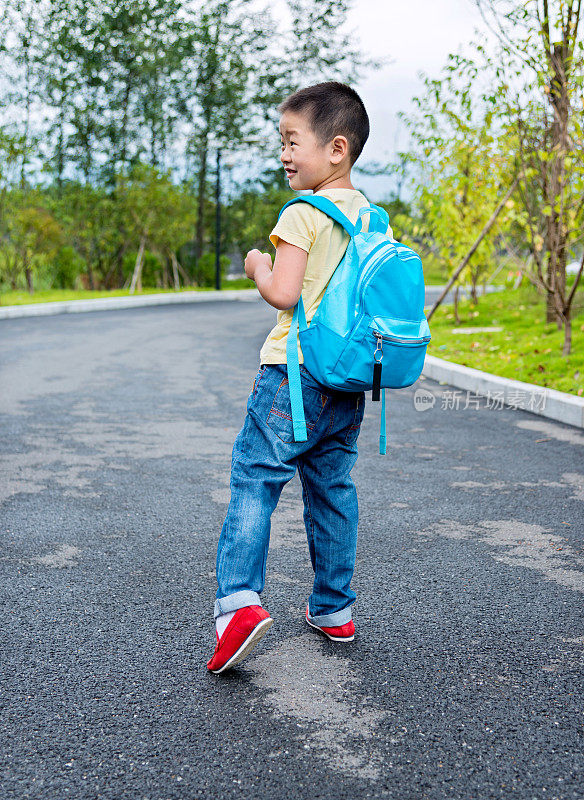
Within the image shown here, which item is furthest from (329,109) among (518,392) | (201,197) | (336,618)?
(201,197)

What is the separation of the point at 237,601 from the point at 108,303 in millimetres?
19541

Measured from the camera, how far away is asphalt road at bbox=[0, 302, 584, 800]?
217cm

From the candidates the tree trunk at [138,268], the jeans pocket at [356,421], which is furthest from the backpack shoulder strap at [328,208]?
the tree trunk at [138,268]

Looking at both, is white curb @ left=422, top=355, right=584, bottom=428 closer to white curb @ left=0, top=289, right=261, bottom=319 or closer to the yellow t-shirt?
the yellow t-shirt

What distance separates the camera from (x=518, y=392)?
25.4 feet

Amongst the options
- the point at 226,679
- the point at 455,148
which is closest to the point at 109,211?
the point at 455,148

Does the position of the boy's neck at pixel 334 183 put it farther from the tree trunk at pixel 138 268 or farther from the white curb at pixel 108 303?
the tree trunk at pixel 138 268

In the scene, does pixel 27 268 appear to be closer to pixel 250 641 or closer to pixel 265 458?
pixel 265 458

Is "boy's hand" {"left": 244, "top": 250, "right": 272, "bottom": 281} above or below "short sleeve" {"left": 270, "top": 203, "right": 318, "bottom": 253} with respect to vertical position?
below

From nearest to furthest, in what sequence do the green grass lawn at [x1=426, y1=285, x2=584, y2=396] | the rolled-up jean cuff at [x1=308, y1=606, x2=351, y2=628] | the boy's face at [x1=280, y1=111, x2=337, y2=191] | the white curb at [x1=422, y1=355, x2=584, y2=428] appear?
the boy's face at [x1=280, y1=111, x2=337, y2=191] → the rolled-up jean cuff at [x1=308, y1=606, x2=351, y2=628] → the white curb at [x1=422, y1=355, x2=584, y2=428] → the green grass lawn at [x1=426, y1=285, x2=584, y2=396]

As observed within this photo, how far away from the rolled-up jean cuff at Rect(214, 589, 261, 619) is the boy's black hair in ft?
4.48

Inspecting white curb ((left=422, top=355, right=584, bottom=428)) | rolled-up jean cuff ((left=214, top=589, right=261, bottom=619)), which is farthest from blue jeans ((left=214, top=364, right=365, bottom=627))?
white curb ((left=422, top=355, right=584, bottom=428))

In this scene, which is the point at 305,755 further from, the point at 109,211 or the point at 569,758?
the point at 109,211

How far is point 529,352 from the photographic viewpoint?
383 inches
